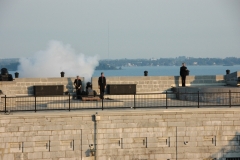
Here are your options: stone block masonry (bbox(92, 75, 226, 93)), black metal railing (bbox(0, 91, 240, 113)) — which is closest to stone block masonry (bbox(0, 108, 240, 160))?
black metal railing (bbox(0, 91, 240, 113))

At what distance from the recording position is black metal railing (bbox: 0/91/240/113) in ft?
97.3

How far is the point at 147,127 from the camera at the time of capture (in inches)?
1094

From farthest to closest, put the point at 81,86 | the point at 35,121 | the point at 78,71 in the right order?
the point at 78,71
the point at 81,86
the point at 35,121

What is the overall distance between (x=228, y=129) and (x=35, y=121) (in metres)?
8.20

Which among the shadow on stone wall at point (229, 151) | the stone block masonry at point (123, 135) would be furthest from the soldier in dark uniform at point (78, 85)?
the shadow on stone wall at point (229, 151)

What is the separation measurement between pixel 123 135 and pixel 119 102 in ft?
10.6

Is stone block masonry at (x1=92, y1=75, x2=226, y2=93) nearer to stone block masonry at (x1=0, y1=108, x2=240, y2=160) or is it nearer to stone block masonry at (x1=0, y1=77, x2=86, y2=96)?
stone block masonry at (x1=0, y1=77, x2=86, y2=96)

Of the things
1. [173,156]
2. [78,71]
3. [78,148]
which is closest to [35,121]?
[78,148]

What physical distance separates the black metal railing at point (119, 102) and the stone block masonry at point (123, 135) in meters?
1.06

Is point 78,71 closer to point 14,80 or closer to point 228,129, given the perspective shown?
point 14,80

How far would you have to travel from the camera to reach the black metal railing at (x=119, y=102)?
97.3 feet

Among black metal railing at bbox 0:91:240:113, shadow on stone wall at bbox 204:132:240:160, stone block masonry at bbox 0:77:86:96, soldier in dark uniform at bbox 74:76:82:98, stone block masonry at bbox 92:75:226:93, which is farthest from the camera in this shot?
stone block masonry at bbox 92:75:226:93

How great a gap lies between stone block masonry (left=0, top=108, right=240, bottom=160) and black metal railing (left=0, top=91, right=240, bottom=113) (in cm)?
106

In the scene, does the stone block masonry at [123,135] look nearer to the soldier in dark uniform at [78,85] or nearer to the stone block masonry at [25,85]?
the soldier in dark uniform at [78,85]
